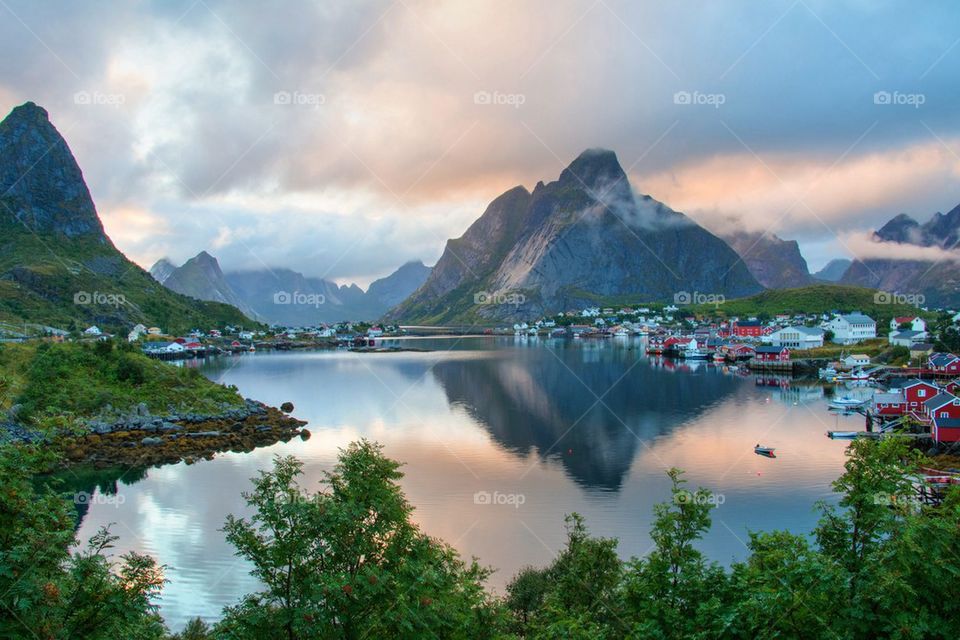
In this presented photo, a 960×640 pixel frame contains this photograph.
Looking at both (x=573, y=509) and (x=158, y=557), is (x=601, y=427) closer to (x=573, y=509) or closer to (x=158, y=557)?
(x=573, y=509)

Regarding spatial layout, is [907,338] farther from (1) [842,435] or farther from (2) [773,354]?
(1) [842,435]

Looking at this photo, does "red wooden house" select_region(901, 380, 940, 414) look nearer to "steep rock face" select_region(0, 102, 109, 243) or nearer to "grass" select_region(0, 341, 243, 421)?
"grass" select_region(0, 341, 243, 421)

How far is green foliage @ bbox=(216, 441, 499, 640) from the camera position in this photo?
7.70 metres

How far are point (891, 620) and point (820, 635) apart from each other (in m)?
0.74

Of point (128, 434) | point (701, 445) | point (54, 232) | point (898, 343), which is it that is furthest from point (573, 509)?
point (54, 232)

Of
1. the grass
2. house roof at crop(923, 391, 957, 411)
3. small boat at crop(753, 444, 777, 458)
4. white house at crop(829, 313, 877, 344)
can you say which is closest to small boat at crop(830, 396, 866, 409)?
house roof at crop(923, 391, 957, 411)

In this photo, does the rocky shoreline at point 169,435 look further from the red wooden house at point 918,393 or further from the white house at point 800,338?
the white house at point 800,338

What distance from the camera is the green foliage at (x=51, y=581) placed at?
6.10 metres

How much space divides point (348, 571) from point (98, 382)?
125 ft

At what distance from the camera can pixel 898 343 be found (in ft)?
226

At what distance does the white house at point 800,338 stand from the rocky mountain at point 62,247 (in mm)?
88708

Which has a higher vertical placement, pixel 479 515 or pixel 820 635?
pixel 820 635

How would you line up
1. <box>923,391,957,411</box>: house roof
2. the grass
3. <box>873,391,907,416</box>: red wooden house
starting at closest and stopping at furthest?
<box>923,391,957,411</box>: house roof
<box>873,391,907,416</box>: red wooden house
the grass

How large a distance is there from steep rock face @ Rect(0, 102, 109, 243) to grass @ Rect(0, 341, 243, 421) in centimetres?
8551
